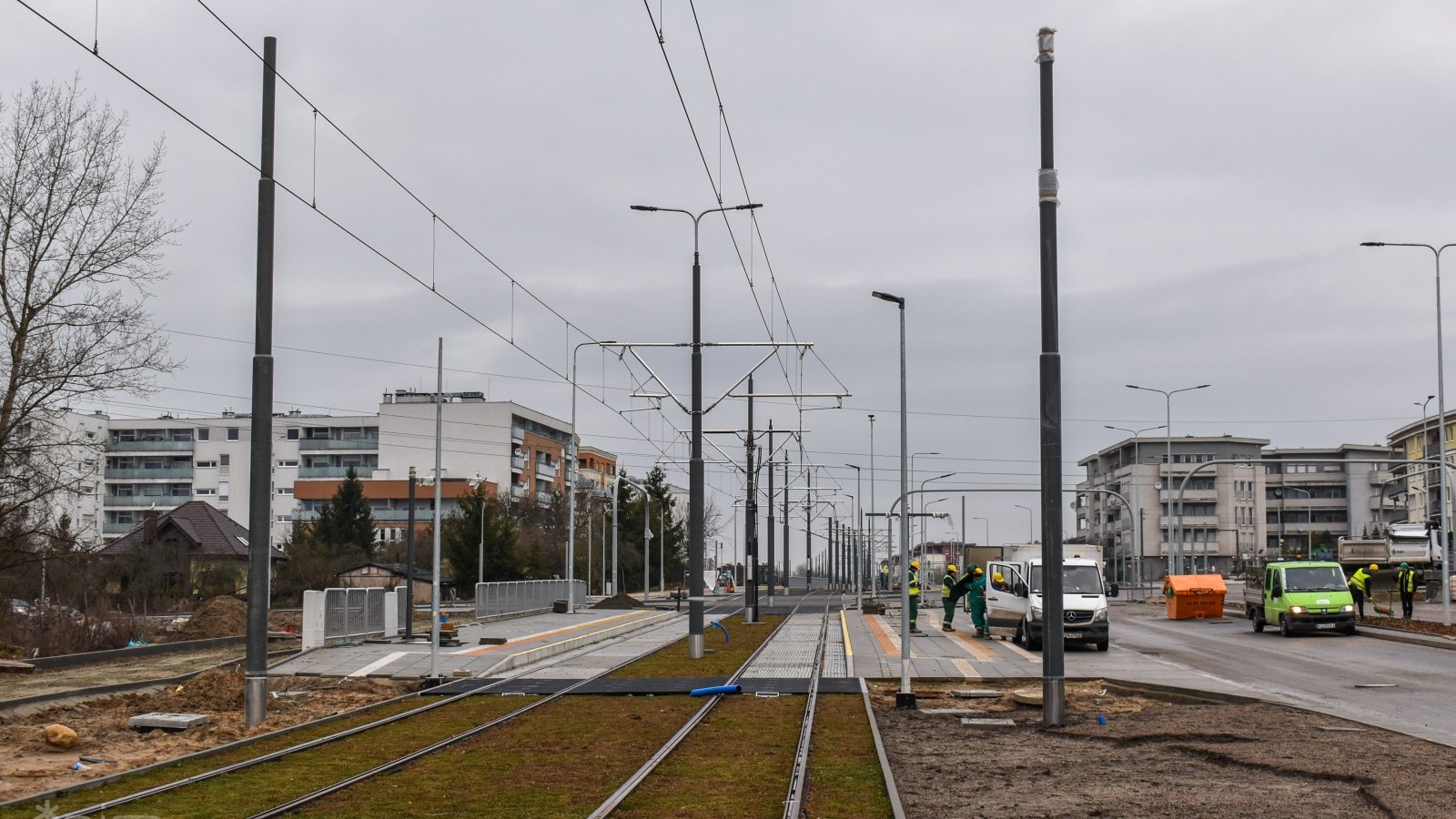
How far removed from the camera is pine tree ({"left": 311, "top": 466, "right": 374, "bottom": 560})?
88.7 meters

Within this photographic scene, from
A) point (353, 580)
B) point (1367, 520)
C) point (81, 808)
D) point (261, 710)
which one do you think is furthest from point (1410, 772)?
point (1367, 520)

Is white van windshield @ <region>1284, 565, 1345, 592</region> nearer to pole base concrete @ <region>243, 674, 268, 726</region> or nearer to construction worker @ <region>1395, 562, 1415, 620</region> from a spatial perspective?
construction worker @ <region>1395, 562, 1415, 620</region>

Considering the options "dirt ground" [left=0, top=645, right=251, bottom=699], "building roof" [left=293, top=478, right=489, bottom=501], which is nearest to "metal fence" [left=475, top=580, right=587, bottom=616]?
"dirt ground" [left=0, top=645, right=251, bottom=699]

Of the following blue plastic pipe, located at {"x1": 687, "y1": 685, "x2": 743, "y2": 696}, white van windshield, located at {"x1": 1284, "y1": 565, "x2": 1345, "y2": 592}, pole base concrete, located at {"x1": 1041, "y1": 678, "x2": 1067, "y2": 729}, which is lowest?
blue plastic pipe, located at {"x1": 687, "y1": 685, "x2": 743, "y2": 696}

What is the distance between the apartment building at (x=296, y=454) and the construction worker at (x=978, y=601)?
84190 millimetres

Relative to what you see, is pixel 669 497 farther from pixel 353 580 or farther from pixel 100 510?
pixel 353 580

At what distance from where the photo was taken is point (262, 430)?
17.9 metres

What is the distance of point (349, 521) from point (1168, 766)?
8192 centimetres

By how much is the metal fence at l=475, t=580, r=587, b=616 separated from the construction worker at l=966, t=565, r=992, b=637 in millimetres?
14250

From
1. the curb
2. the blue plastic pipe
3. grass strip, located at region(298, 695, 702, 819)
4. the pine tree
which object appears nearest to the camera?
grass strip, located at region(298, 695, 702, 819)

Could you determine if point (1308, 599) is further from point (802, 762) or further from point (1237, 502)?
point (1237, 502)

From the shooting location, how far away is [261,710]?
59.5 feet

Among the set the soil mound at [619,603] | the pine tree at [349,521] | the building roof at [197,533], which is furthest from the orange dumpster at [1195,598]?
the pine tree at [349,521]

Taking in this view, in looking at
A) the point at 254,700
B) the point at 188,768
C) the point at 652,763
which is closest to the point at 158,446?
the point at 254,700
